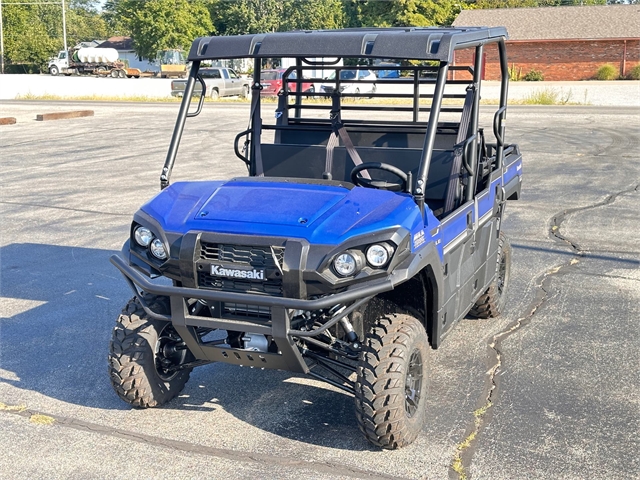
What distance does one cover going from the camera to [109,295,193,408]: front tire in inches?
182

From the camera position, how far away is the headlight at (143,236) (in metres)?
4.46

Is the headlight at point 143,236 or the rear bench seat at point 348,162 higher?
the rear bench seat at point 348,162

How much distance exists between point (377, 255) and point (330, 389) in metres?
1.40

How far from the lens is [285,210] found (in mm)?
4301

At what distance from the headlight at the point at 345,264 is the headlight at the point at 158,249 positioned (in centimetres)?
95

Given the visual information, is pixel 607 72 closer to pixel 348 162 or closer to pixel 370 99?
pixel 370 99

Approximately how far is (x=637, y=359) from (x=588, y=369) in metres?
0.43

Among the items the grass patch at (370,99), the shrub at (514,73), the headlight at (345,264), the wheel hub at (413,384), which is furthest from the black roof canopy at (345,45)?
the shrub at (514,73)

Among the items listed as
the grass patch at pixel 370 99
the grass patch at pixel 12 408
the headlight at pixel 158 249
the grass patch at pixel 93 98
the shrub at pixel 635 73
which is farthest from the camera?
the shrub at pixel 635 73

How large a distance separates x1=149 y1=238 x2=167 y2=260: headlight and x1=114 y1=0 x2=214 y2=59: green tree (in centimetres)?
6619

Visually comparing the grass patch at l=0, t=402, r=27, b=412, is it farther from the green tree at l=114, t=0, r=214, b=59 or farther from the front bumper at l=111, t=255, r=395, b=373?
the green tree at l=114, t=0, r=214, b=59

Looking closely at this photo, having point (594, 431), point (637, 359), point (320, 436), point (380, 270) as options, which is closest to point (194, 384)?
point (320, 436)

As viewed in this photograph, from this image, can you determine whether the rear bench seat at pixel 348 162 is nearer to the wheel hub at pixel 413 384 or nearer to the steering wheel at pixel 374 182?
the steering wheel at pixel 374 182

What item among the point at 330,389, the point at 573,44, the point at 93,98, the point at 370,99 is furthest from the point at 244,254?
the point at 573,44
